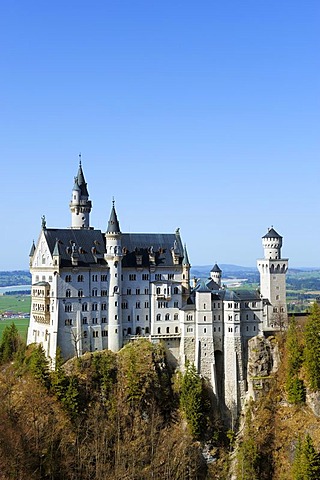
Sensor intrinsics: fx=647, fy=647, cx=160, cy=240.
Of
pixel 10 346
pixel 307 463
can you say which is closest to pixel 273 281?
pixel 307 463

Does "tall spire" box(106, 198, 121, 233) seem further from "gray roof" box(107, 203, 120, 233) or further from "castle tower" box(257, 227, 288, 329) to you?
"castle tower" box(257, 227, 288, 329)

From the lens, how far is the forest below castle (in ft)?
254

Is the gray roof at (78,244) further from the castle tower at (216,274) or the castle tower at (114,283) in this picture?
the castle tower at (216,274)

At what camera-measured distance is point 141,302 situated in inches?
3752

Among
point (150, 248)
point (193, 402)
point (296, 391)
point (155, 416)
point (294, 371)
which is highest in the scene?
point (150, 248)

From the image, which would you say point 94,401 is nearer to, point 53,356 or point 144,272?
point 53,356

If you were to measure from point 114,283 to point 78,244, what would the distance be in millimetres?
7580

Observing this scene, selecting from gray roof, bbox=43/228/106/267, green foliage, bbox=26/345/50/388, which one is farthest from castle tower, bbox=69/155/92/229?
green foliage, bbox=26/345/50/388

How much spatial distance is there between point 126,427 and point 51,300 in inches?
789

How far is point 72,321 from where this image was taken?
89.8 metres

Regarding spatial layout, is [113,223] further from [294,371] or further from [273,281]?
[294,371]

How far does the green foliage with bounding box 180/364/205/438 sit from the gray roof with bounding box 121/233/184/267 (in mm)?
17538

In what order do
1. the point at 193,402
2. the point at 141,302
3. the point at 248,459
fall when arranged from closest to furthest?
the point at 248,459 → the point at 193,402 → the point at 141,302

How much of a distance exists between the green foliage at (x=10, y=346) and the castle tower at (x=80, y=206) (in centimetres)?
1883
